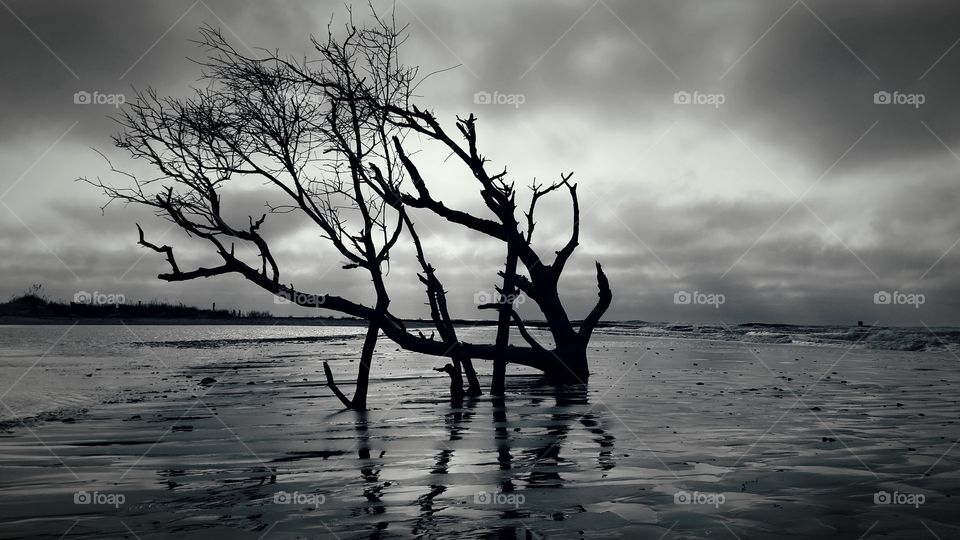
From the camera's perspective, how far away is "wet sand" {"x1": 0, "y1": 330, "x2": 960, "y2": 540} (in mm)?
6035

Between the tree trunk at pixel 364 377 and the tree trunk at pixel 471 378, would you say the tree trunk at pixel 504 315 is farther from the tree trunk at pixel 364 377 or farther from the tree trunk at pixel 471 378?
the tree trunk at pixel 364 377

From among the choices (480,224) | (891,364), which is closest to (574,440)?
(480,224)

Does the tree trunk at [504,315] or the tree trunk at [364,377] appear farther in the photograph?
the tree trunk at [504,315]

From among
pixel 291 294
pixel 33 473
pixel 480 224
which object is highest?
pixel 480 224

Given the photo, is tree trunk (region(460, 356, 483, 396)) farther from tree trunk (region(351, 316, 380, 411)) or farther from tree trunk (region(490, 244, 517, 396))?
tree trunk (region(351, 316, 380, 411))

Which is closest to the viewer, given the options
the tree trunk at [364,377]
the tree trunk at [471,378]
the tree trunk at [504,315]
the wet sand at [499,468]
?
the wet sand at [499,468]

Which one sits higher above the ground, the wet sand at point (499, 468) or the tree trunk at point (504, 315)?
the tree trunk at point (504, 315)

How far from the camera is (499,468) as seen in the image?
27.5 ft

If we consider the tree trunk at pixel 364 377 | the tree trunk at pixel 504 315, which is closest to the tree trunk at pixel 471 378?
the tree trunk at pixel 504 315

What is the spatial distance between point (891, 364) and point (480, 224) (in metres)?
20.1

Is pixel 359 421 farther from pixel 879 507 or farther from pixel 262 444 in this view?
pixel 879 507

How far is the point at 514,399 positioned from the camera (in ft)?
53.0

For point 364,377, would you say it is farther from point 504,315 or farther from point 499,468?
point 499,468

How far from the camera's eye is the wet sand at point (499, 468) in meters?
6.04
